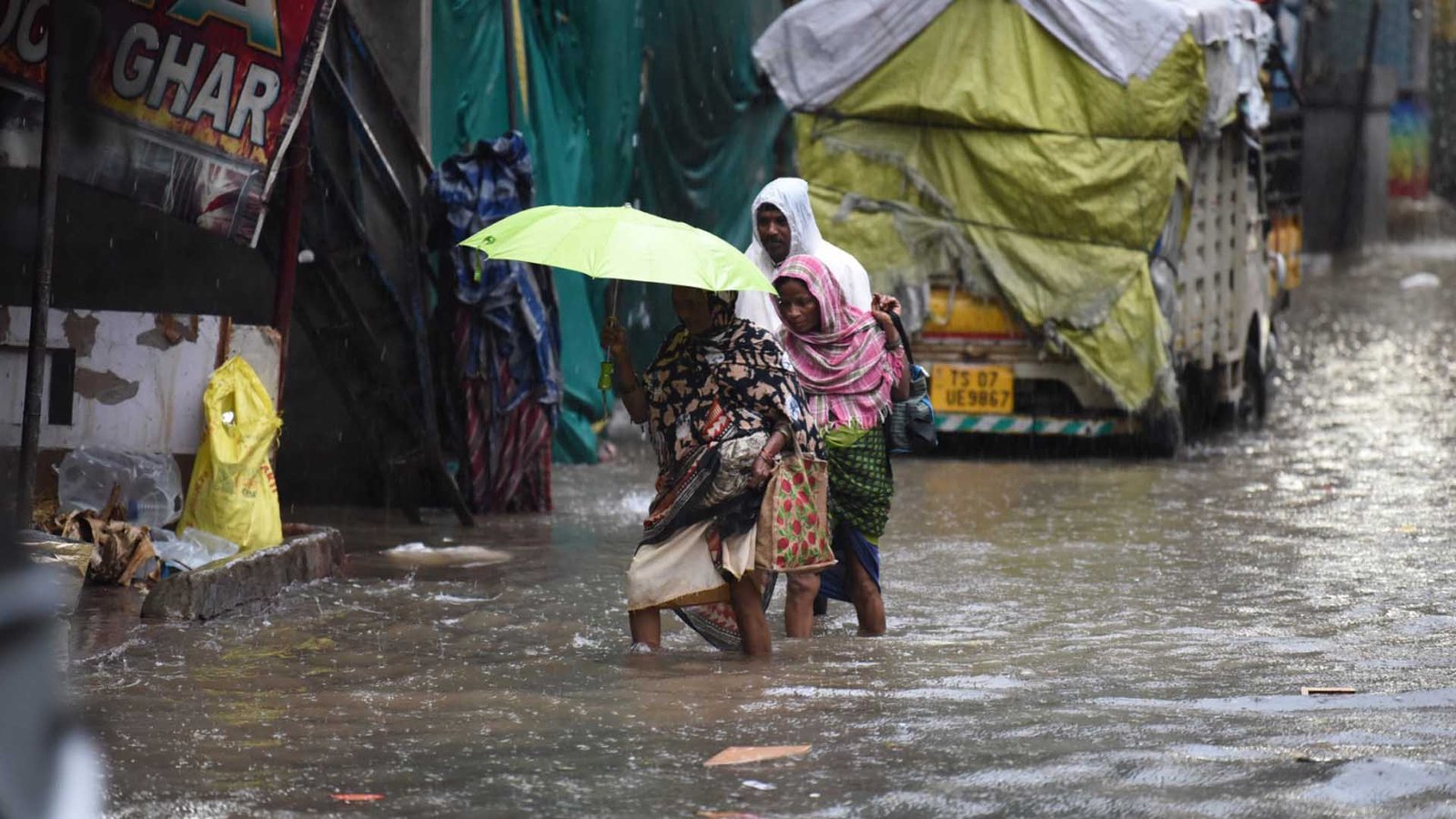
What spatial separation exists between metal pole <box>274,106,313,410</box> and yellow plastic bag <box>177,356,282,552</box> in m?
0.45

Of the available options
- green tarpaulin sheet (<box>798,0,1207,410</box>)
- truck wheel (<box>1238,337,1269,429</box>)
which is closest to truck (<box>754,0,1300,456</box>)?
green tarpaulin sheet (<box>798,0,1207,410</box>)

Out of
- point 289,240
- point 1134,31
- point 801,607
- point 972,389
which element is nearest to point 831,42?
point 1134,31

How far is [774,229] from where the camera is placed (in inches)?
297

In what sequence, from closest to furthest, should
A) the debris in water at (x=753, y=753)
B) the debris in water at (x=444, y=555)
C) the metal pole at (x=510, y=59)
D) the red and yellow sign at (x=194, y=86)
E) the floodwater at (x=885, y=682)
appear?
the floodwater at (x=885, y=682) < the debris in water at (x=753, y=753) < the red and yellow sign at (x=194, y=86) < the debris in water at (x=444, y=555) < the metal pole at (x=510, y=59)

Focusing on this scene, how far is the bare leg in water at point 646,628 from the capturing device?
7047 millimetres

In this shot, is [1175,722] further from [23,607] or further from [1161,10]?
[1161,10]

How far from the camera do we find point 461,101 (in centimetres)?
1166

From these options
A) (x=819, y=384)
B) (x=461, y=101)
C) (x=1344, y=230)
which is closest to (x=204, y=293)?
(x=461, y=101)

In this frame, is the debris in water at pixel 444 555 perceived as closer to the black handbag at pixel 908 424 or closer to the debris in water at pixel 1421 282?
the black handbag at pixel 908 424

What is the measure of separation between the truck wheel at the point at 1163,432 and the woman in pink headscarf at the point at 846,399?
5973mm

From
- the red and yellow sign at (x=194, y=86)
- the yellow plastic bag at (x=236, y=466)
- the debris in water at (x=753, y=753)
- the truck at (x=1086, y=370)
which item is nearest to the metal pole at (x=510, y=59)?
the red and yellow sign at (x=194, y=86)

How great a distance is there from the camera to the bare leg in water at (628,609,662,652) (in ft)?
23.1

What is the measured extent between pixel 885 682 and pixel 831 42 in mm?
7661

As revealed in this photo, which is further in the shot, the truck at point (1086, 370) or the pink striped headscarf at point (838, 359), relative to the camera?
the truck at point (1086, 370)
